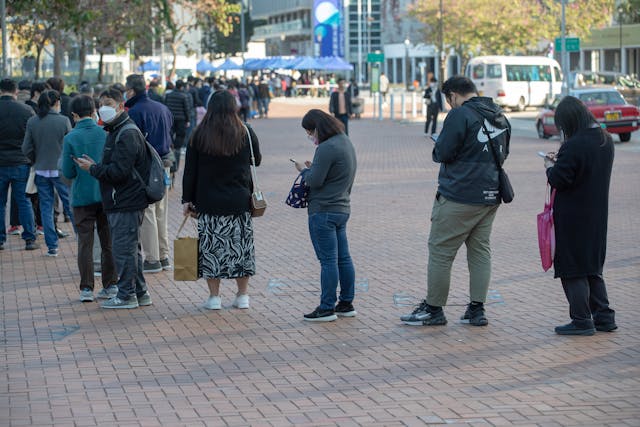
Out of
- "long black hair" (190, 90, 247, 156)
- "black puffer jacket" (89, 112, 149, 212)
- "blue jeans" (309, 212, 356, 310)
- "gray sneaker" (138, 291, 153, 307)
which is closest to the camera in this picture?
"blue jeans" (309, 212, 356, 310)

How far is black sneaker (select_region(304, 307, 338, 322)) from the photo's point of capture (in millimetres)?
8688

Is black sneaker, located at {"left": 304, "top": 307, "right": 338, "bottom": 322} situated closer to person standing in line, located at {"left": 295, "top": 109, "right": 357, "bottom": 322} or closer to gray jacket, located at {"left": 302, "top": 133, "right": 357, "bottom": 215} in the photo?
person standing in line, located at {"left": 295, "top": 109, "right": 357, "bottom": 322}

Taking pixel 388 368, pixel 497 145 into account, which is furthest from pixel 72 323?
pixel 497 145

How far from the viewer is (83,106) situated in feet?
31.4

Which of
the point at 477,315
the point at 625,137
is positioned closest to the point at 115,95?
the point at 477,315

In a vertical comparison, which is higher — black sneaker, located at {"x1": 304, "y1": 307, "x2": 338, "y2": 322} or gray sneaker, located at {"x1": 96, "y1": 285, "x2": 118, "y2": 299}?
gray sneaker, located at {"x1": 96, "y1": 285, "x2": 118, "y2": 299}

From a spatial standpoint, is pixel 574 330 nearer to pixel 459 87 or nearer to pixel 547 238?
pixel 547 238

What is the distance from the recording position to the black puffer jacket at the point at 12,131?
1238 centimetres

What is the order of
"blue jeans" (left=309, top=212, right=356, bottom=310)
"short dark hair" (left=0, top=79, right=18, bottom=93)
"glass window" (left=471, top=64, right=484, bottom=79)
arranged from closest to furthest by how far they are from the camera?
"blue jeans" (left=309, top=212, right=356, bottom=310)
"short dark hair" (left=0, top=79, right=18, bottom=93)
"glass window" (left=471, top=64, right=484, bottom=79)

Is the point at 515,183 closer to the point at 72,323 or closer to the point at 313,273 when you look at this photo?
the point at 313,273

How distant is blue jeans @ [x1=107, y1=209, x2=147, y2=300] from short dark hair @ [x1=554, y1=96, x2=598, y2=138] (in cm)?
329

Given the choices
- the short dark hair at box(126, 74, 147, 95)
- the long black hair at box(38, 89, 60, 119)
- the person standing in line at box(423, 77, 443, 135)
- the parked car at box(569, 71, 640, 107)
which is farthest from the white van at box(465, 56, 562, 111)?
the long black hair at box(38, 89, 60, 119)

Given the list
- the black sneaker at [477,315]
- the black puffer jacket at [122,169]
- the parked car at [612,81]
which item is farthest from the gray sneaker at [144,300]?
the parked car at [612,81]

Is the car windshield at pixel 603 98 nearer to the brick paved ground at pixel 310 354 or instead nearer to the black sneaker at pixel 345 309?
the brick paved ground at pixel 310 354
